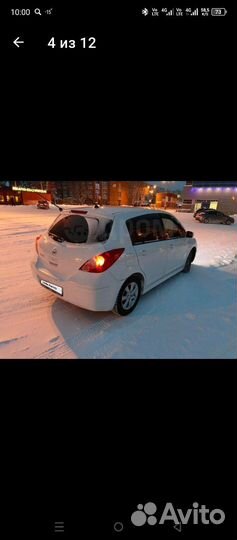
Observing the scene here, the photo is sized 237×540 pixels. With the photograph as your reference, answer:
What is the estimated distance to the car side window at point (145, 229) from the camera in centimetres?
297

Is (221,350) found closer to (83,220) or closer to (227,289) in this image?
(227,289)

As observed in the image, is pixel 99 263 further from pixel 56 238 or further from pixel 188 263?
pixel 188 263

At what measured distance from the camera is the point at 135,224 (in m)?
3.05

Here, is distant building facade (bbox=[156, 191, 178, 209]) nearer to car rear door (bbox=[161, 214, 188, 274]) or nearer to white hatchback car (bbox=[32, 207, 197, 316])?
car rear door (bbox=[161, 214, 188, 274])

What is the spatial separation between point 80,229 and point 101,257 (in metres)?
0.64

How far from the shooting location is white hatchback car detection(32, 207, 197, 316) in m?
2.56


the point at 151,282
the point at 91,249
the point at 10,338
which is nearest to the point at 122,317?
the point at 151,282

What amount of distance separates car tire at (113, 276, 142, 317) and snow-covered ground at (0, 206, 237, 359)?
122 mm
